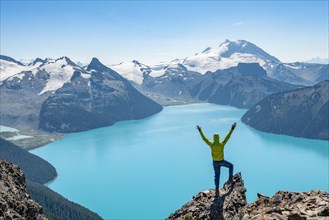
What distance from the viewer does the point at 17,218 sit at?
960 inches

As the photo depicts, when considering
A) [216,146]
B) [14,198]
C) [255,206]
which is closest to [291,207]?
[255,206]

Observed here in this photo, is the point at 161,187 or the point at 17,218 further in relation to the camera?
the point at 161,187

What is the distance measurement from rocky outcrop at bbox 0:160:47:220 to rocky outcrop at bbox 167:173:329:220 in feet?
32.5

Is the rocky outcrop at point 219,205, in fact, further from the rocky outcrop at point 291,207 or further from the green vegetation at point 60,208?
the green vegetation at point 60,208

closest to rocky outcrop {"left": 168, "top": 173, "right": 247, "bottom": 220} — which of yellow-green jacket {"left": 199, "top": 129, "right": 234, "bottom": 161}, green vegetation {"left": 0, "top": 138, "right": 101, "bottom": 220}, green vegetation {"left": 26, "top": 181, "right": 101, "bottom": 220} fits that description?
yellow-green jacket {"left": 199, "top": 129, "right": 234, "bottom": 161}

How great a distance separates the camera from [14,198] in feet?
87.3

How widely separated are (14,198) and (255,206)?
51.7 ft

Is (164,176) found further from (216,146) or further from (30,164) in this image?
(216,146)

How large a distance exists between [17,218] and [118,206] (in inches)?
3816

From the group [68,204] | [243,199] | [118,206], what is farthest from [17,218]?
[118,206]

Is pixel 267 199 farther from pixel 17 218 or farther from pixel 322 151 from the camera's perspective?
pixel 322 151

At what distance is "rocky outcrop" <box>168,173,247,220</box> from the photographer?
2164cm

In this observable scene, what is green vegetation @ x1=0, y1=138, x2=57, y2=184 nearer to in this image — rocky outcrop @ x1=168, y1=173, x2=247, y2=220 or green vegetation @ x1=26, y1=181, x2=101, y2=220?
green vegetation @ x1=26, y1=181, x2=101, y2=220

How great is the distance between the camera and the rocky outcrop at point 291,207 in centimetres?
1678
